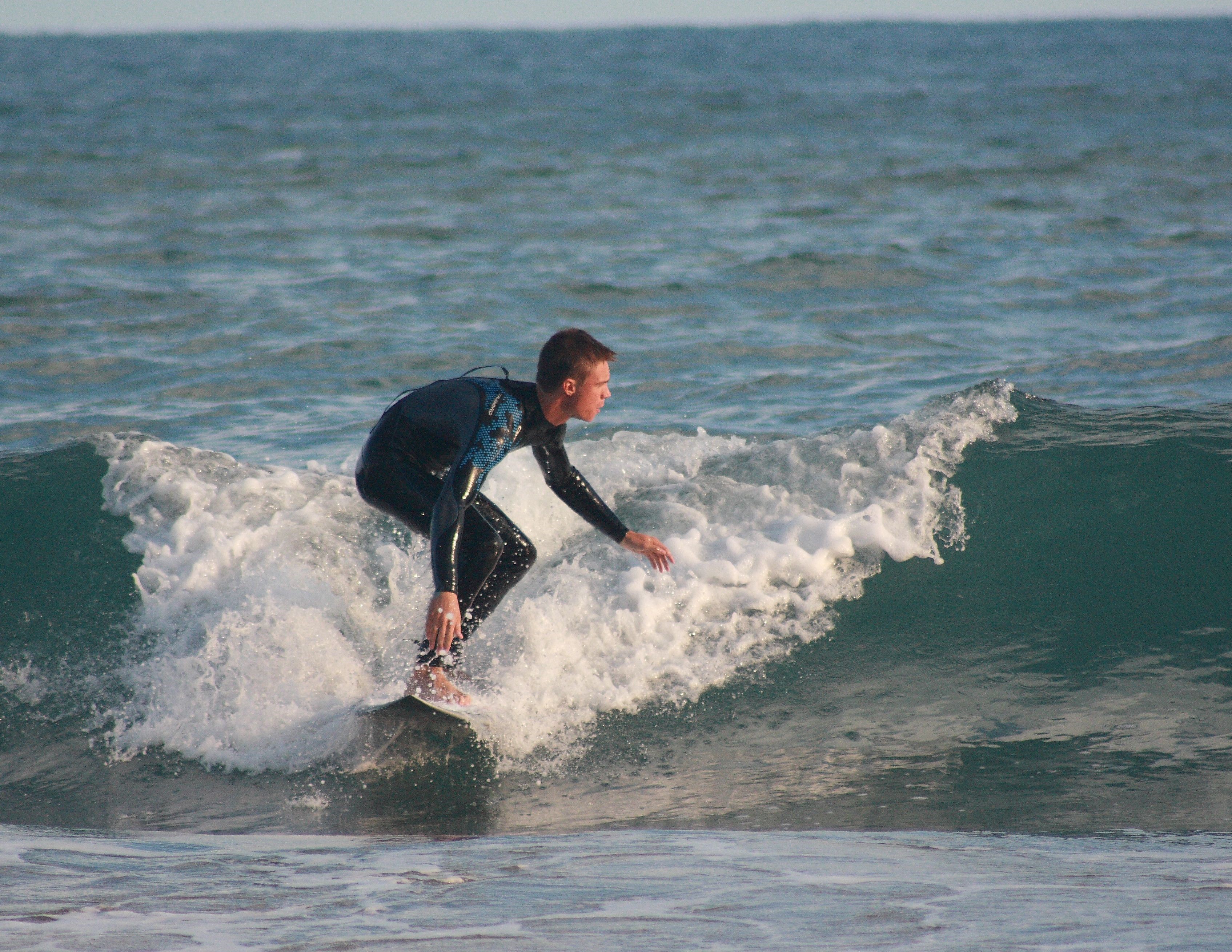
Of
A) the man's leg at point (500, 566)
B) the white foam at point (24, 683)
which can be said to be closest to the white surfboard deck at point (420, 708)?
the man's leg at point (500, 566)

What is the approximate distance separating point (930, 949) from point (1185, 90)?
116 feet

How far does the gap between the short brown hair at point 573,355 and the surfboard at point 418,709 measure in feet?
4.59

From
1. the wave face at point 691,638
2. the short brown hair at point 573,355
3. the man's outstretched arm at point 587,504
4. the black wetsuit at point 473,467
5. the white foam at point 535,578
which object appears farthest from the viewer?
the white foam at point 535,578

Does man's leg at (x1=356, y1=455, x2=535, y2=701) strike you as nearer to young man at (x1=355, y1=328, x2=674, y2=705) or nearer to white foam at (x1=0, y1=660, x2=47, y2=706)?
young man at (x1=355, y1=328, x2=674, y2=705)

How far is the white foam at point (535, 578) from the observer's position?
5.07m

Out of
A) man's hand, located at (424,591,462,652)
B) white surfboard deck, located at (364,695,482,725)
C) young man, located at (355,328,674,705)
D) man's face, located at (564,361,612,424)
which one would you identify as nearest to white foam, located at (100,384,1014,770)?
white surfboard deck, located at (364,695,482,725)

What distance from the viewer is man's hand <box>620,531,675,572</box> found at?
4.62 m

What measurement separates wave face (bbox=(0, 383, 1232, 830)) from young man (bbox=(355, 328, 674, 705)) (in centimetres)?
56

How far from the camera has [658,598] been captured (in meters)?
5.73

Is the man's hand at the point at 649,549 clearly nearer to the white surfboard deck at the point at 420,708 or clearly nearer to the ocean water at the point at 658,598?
the ocean water at the point at 658,598

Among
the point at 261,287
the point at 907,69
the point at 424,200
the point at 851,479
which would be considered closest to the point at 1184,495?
the point at 851,479

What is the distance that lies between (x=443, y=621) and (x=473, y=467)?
62 cm

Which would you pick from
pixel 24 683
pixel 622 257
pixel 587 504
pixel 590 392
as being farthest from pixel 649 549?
pixel 622 257

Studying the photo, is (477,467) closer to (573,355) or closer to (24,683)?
(573,355)
